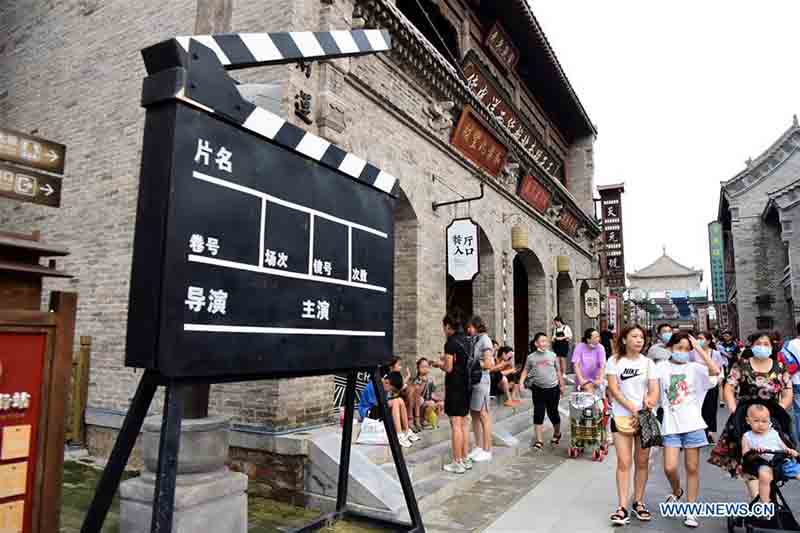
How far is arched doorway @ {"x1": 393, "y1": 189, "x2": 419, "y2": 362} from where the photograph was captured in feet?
27.7

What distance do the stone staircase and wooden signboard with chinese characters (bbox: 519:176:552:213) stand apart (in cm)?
796

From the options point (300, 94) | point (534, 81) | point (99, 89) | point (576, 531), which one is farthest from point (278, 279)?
point (534, 81)

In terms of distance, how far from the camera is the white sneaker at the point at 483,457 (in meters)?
6.45

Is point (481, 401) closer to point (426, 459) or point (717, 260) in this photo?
point (426, 459)

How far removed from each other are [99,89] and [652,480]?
9.64 m

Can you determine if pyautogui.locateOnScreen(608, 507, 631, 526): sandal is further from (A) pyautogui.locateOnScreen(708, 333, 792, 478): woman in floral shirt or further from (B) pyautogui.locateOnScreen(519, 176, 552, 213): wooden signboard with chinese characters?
(B) pyautogui.locateOnScreen(519, 176, 552, 213): wooden signboard with chinese characters

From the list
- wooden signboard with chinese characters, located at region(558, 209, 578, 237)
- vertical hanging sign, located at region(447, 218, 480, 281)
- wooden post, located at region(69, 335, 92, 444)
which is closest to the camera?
wooden post, located at region(69, 335, 92, 444)

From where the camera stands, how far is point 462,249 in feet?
30.4

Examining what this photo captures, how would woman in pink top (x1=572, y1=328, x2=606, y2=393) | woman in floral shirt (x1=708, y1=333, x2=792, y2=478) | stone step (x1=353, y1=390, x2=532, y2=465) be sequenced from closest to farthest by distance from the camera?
woman in floral shirt (x1=708, y1=333, x2=792, y2=478)
stone step (x1=353, y1=390, x2=532, y2=465)
woman in pink top (x1=572, y1=328, x2=606, y2=393)

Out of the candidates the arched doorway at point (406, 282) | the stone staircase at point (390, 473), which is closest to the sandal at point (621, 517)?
the stone staircase at point (390, 473)

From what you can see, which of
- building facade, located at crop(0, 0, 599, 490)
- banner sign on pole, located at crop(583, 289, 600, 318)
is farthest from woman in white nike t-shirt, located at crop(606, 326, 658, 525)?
banner sign on pole, located at crop(583, 289, 600, 318)

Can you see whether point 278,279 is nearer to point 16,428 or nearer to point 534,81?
point 16,428

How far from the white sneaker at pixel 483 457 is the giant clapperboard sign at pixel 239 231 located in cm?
361

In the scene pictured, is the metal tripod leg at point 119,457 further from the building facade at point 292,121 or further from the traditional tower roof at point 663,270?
the traditional tower roof at point 663,270
